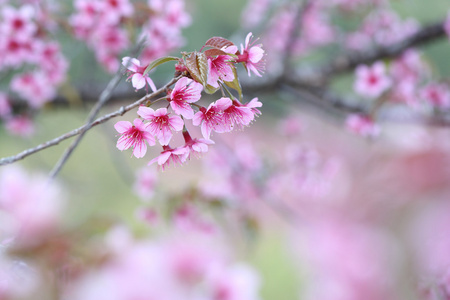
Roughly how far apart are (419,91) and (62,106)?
3.71 feet

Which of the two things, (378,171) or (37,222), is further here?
(378,171)

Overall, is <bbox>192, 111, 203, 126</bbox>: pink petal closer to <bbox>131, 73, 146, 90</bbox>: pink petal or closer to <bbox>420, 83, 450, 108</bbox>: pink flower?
<bbox>131, 73, 146, 90</bbox>: pink petal

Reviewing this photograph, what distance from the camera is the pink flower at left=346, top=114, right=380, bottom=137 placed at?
3.23 ft

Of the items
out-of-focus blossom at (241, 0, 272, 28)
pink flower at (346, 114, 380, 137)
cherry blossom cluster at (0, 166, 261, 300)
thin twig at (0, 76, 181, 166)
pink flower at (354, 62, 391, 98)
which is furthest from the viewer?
out-of-focus blossom at (241, 0, 272, 28)

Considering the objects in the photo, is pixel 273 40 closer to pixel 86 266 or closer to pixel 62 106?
pixel 62 106

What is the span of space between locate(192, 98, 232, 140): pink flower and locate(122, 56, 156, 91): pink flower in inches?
2.0

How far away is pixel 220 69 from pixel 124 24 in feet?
2.04

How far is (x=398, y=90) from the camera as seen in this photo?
43.1 inches

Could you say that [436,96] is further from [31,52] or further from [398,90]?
[31,52]

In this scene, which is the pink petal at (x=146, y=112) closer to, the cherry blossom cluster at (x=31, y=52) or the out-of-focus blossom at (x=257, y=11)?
the cherry blossom cluster at (x=31, y=52)

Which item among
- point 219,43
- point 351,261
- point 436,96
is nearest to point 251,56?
point 219,43

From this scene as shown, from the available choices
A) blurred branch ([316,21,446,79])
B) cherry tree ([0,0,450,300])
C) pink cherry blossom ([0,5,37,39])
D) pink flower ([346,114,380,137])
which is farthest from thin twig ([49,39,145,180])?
blurred branch ([316,21,446,79])

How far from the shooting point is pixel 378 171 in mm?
810

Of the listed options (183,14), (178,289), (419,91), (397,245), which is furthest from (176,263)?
(419,91)
